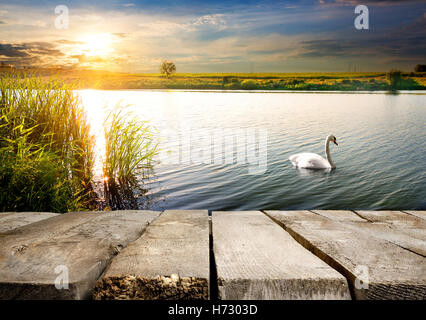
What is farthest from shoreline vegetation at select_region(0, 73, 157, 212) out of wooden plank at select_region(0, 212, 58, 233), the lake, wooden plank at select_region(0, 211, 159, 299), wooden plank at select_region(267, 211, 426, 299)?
wooden plank at select_region(267, 211, 426, 299)

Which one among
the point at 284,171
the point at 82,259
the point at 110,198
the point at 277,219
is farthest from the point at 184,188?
the point at 82,259

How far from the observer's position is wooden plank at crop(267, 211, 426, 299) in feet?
3.97

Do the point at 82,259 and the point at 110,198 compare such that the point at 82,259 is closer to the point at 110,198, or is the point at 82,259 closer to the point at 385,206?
the point at 110,198

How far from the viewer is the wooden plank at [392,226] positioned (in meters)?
1.75

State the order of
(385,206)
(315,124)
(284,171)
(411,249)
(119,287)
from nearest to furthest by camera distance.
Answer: (119,287)
(411,249)
(385,206)
(284,171)
(315,124)

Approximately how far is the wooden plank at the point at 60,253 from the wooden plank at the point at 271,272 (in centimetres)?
51

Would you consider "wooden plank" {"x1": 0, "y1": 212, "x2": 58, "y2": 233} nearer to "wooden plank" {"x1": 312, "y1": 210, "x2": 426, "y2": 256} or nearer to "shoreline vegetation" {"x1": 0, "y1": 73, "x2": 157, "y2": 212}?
"shoreline vegetation" {"x1": 0, "y1": 73, "x2": 157, "y2": 212}

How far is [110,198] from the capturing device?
5.70 meters

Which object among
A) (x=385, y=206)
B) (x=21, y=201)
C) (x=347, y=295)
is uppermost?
(x=347, y=295)

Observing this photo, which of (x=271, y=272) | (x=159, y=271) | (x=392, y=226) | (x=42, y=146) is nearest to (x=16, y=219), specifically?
(x=159, y=271)

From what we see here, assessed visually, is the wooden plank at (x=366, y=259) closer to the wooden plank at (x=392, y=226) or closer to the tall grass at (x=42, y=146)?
the wooden plank at (x=392, y=226)

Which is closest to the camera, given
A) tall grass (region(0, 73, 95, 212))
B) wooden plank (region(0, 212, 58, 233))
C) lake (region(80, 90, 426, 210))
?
wooden plank (region(0, 212, 58, 233))

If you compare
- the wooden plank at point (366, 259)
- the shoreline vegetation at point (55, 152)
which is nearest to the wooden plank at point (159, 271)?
the wooden plank at point (366, 259)

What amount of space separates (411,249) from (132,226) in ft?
5.05
